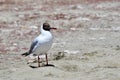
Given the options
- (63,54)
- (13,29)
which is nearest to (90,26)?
(13,29)

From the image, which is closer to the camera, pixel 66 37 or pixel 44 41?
pixel 44 41

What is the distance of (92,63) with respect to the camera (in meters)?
10.8

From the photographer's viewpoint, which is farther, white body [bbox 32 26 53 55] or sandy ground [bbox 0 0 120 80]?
white body [bbox 32 26 53 55]

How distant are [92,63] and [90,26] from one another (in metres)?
7.09

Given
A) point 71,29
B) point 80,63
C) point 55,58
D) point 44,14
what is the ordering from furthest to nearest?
point 44,14
point 71,29
point 55,58
point 80,63

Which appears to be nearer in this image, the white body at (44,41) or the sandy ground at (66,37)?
the sandy ground at (66,37)

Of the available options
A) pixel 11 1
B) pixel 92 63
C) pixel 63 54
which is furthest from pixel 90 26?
pixel 11 1

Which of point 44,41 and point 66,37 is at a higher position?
point 44,41

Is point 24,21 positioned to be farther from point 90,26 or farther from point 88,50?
point 88,50

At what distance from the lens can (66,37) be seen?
15664mm

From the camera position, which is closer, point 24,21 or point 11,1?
point 24,21

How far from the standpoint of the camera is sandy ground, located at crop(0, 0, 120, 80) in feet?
32.4

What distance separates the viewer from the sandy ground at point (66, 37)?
9.88 meters

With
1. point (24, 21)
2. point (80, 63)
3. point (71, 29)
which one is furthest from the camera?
point (24, 21)
